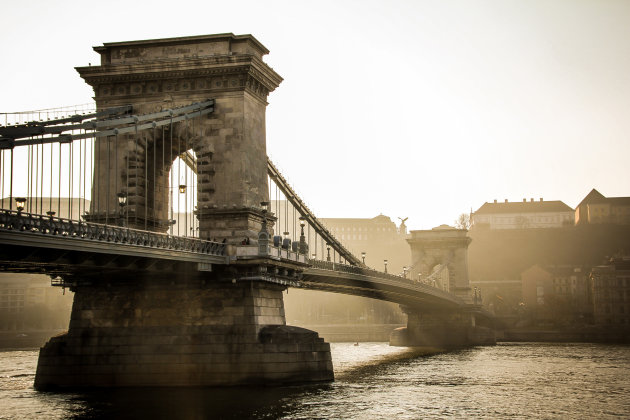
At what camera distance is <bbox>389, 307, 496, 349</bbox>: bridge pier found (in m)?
86.4

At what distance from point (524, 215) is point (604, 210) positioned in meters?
16.7

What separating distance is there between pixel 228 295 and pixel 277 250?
2950mm

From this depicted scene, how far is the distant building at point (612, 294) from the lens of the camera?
373 ft

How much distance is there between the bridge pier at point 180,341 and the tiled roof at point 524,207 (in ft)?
506

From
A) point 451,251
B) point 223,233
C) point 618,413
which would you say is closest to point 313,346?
point 223,233

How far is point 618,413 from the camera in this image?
33219 mm

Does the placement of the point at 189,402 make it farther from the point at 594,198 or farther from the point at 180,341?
the point at 594,198

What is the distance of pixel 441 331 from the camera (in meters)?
88.4

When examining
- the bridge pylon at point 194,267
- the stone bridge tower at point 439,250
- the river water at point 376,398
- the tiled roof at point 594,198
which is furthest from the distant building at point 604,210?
the bridge pylon at point 194,267

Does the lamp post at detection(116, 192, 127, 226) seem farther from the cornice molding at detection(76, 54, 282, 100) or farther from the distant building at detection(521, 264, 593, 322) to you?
Answer: the distant building at detection(521, 264, 593, 322)

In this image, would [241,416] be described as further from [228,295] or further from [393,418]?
[228,295]

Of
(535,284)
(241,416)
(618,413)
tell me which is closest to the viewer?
(241,416)

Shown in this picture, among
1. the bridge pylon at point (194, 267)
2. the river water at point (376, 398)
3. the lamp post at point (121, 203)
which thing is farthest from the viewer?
the lamp post at point (121, 203)

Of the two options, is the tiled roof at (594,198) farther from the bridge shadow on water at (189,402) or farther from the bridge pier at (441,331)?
the bridge shadow on water at (189,402)
